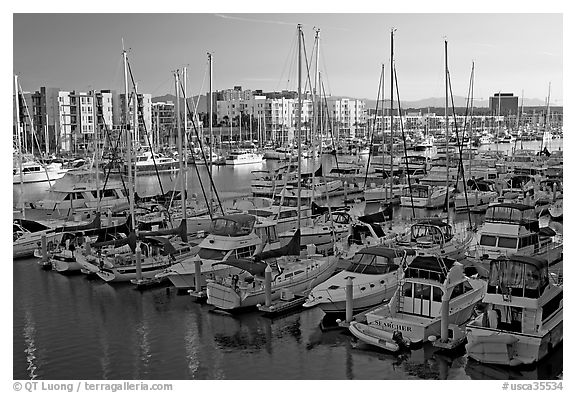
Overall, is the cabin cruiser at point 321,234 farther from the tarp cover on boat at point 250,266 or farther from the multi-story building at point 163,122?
the multi-story building at point 163,122

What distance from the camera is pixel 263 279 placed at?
33.7ft

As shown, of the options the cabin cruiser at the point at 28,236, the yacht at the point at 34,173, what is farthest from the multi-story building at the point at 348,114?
the cabin cruiser at the point at 28,236

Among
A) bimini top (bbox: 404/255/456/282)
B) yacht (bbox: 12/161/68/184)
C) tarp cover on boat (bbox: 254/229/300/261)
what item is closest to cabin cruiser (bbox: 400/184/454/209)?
tarp cover on boat (bbox: 254/229/300/261)

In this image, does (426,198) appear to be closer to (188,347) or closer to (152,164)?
(188,347)

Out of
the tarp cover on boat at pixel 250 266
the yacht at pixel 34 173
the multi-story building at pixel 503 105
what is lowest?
the yacht at pixel 34 173

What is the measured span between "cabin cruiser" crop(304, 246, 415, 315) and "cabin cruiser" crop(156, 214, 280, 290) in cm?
230

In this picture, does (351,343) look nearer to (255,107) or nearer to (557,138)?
(557,138)

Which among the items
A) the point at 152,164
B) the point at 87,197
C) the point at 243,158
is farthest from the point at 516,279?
the point at 243,158

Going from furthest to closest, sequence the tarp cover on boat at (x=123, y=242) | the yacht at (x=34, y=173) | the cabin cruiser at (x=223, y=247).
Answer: the yacht at (x=34, y=173) → the tarp cover on boat at (x=123, y=242) → the cabin cruiser at (x=223, y=247)

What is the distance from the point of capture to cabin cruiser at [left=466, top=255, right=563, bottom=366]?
24.3 feet

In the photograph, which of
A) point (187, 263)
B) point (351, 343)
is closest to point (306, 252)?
point (187, 263)

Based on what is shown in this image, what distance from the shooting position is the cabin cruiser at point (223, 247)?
11.0 metres

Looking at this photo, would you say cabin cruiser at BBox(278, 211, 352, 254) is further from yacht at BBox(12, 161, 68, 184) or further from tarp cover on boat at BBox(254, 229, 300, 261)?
yacht at BBox(12, 161, 68, 184)

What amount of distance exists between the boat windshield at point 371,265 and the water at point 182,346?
2.92 feet
